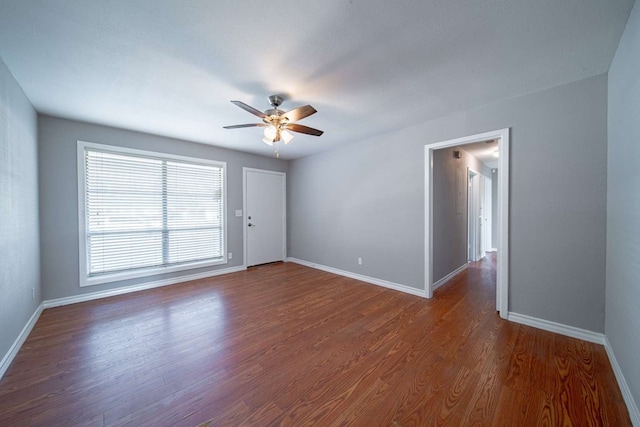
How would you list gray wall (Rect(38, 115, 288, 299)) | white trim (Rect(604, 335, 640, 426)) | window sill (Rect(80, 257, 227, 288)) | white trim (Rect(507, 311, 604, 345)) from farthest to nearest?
window sill (Rect(80, 257, 227, 288))
gray wall (Rect(38, 115, 288, 299))
white trim (Rect(507, 311, 604, 345))
white trim (Rect(604, 335, 640, 426))

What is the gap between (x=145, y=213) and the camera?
362cm

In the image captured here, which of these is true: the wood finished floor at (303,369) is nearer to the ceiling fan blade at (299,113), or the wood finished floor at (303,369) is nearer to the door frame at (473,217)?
the ceiling fan blade at (299,113)

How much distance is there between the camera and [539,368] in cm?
174

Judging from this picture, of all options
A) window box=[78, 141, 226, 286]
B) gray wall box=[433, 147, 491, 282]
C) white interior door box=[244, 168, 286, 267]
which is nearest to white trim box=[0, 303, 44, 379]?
window box=[78, 141, 226, 286]

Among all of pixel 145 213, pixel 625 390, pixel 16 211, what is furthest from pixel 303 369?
pixel 145 213

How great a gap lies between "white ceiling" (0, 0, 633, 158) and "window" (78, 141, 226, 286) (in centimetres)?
89

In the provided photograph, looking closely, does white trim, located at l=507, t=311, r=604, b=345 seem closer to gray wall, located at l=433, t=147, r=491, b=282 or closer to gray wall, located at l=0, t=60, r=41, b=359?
gray wall, located at l=433, t=147, r=491, b=282

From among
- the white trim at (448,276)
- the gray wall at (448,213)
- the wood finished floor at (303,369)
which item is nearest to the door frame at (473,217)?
the gray wall at (448,213)

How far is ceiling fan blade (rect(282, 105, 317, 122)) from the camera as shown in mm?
2070

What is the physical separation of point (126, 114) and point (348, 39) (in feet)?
9.43

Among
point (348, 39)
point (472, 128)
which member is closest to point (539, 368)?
point (472, 128)

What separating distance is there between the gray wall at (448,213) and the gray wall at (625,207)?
166 centimetres

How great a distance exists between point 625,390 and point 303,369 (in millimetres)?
2089

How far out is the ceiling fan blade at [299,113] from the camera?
207 centimetres
